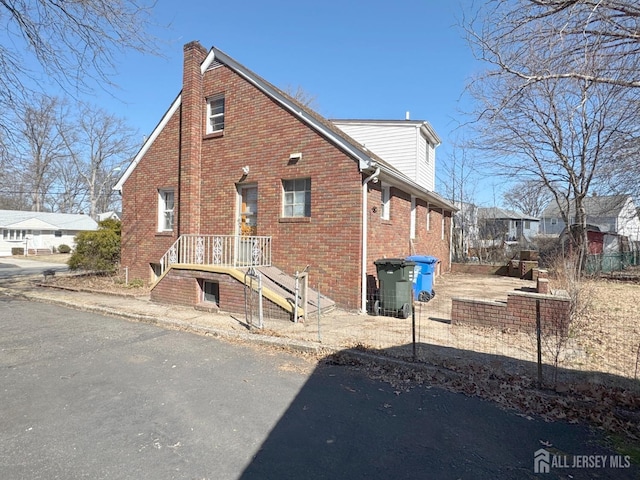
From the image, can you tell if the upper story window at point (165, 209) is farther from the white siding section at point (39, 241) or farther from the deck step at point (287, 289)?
the white siding section at point (39, 241)

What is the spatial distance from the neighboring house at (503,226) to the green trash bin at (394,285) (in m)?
21.6

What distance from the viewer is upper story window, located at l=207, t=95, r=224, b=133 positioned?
12.0 meters

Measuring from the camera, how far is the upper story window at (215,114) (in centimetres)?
1197

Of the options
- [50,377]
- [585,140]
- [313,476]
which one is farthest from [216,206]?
[585,140]

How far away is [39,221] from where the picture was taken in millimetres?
38156

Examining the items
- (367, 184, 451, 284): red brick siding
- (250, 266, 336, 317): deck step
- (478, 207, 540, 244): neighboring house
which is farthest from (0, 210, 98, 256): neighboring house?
(478, 207, 540, 244): neighboring house

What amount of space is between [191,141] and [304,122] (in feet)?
13.9

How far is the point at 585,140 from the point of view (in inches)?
711

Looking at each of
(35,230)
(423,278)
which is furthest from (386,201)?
(35,230)

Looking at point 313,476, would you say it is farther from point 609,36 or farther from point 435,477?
point 609,36

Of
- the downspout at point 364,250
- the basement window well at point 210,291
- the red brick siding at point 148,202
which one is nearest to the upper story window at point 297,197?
the downspout at point 364,250

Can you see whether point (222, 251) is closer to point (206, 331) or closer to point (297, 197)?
point (297, 197)

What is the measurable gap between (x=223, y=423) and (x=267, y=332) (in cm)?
328

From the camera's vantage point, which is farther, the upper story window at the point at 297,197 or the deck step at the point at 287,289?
the upper story window at the point at 297,197
